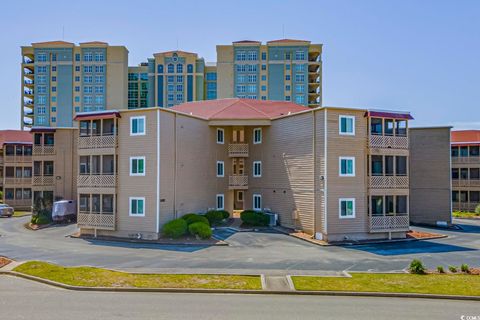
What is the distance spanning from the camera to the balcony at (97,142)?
28.2 metres

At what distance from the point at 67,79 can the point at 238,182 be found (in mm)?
72114

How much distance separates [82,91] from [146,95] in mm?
15509

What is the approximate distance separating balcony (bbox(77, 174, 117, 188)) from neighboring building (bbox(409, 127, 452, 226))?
27187mm

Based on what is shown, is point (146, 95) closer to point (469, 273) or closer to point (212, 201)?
point (212, 201)

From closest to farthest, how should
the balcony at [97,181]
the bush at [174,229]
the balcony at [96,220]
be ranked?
the bush at [174,229] → the balcony at [96,220] → the balcony at [97,181]

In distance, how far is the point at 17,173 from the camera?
48250 mm

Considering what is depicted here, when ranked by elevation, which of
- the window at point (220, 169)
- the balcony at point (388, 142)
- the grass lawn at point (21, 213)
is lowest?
the grass lawn at point (21, 213)

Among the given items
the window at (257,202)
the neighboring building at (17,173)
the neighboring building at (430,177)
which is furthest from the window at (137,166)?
the neighboring building at (17,173)

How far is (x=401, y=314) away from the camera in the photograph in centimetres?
1197

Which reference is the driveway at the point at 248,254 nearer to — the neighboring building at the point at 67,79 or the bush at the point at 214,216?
the bush at the point at 214,216

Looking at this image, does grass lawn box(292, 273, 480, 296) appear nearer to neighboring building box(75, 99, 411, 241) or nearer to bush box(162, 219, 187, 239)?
neighboring building box(75, 99, 411, 241)

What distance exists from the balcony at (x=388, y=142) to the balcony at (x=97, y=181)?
1942 cm

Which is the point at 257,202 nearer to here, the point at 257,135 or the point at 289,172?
the point at 289,172

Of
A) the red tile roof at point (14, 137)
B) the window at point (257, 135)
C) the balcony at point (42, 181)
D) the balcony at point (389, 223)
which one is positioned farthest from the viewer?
the red tile roof at point (14, 137)
